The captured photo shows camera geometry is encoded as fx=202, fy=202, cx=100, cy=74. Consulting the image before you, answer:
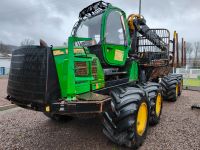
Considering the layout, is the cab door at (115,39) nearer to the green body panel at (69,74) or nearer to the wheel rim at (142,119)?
the green body panel at (69,74)

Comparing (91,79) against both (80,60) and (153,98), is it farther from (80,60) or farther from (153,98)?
(153,98)

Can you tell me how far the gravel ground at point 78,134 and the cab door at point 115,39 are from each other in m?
1.66

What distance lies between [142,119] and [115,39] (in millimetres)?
1746

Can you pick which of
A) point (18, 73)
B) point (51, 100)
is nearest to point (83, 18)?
point (18, 73)

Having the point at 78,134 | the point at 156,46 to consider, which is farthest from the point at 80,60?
the point at 156,46

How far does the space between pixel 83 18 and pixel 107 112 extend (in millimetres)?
2430

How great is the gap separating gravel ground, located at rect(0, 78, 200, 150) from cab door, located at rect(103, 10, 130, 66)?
1664 mm

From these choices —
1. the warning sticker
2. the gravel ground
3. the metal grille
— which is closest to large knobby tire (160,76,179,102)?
the metal grille

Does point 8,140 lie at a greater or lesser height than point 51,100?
lesser

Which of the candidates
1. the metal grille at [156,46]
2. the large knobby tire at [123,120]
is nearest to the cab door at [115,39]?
the large knobby tire at [123,120]

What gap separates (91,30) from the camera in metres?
4.27

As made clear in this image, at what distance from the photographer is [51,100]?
9.61ft

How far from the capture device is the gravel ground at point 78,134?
3.90 metres

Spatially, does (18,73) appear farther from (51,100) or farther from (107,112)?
(107,112)
